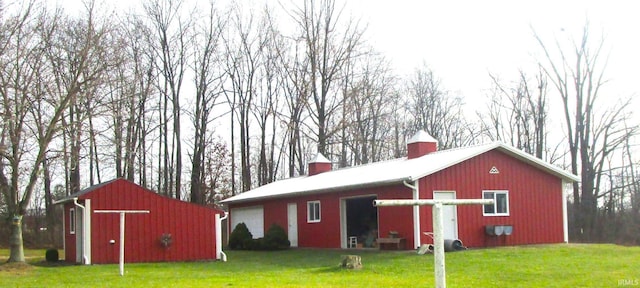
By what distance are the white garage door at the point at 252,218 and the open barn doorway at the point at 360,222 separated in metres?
4.96

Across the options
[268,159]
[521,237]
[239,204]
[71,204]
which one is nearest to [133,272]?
[71,204]

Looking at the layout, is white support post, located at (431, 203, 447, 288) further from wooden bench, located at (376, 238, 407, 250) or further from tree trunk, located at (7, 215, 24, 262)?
tree trunk, located at (7, 215, 24, 262)

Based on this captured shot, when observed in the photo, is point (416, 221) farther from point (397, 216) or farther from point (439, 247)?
point (439, 247)

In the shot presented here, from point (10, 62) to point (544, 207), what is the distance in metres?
17.9

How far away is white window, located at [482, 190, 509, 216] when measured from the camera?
941 inches

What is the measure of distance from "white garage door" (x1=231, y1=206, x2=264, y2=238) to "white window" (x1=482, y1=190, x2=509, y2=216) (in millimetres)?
11725

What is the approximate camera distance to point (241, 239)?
3086cm

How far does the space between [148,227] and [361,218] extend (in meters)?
9.32

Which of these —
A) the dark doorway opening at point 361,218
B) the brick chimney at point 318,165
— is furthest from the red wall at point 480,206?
the brick chimney at point 318,165

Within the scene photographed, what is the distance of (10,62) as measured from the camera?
2159 cm

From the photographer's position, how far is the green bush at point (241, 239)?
30375 millimetres

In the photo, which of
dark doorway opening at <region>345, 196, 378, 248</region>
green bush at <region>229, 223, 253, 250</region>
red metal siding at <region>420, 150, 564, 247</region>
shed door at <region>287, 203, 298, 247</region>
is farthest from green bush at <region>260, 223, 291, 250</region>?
red metal siding at <region>420, 150, 564, 247</region>

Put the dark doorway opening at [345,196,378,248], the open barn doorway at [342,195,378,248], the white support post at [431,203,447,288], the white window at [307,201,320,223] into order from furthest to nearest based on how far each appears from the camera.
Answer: the white window at [307,201,320,223]
the dark doorway opening at [345,196,378,248]
the open barn doorway at [342,195,378,248]
the white support post at [431,203,447,288]

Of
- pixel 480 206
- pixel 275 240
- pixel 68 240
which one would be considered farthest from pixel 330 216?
pixel 68 240
